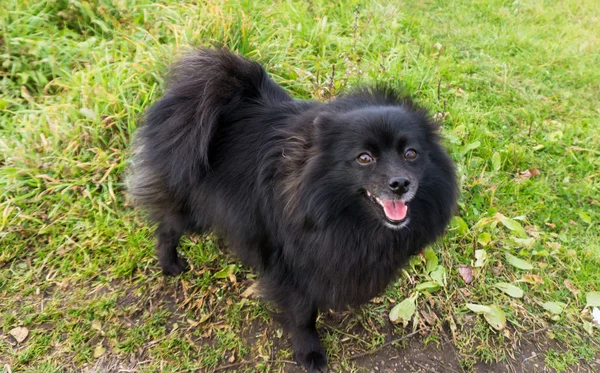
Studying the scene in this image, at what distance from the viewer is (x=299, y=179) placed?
5.88ft

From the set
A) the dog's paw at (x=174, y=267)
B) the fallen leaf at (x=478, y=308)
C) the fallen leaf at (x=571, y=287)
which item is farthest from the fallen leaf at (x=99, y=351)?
the fallen leaf at (x=571, y=287)

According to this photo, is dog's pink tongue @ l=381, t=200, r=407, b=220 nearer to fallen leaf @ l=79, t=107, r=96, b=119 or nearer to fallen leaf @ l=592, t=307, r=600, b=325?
fallen leaf @ l=592, t=307, r=600, b=325

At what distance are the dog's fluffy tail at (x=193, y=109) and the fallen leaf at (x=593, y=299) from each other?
238 centimetres

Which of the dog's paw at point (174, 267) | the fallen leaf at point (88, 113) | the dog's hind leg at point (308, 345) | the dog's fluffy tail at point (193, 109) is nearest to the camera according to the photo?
the dog's fluffy tail at point (193, 109)

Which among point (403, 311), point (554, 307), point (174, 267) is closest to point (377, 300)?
point (403, 311)

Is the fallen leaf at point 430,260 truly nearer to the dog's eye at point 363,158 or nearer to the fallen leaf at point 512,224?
the fallen leaf at point 512,224

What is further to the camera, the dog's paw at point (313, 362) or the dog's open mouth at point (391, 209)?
the dog's paw at point (313, 362)

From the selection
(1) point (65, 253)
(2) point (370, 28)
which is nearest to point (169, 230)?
(1) point (65, 253)

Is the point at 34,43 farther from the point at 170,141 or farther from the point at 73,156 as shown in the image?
the point at 170,141

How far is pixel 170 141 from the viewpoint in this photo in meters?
2.07

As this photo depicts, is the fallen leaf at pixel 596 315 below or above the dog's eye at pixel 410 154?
below

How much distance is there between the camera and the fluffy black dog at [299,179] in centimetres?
175

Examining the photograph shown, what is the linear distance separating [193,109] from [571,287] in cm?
277

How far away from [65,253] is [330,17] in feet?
12.6
